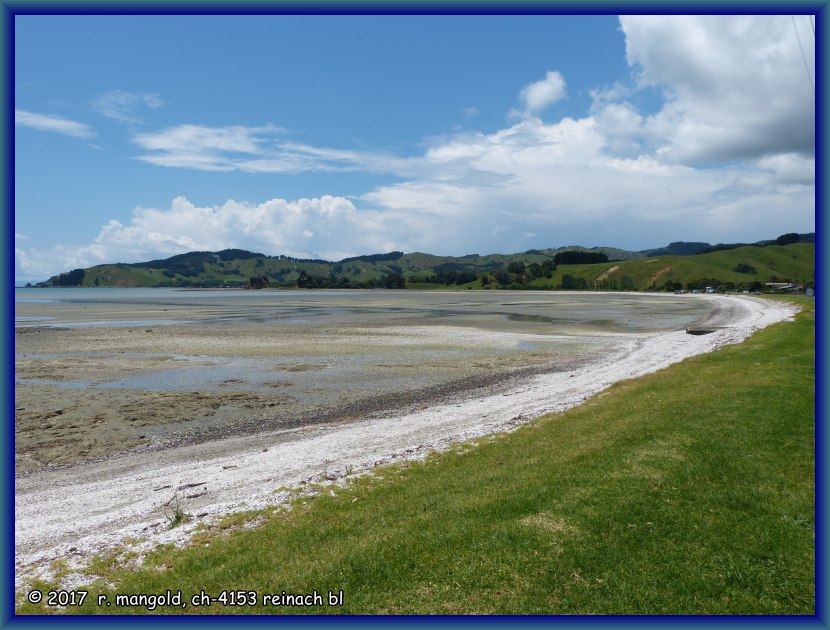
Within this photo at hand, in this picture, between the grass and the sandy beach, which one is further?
the sandy beach

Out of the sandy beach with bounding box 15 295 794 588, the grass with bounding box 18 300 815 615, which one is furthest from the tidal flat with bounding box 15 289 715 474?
the grass with bounding box 18 300 815 615

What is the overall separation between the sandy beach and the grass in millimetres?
2522

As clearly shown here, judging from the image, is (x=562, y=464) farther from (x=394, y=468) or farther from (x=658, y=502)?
(x=394, y=468)

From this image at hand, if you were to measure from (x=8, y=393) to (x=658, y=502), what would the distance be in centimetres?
1177

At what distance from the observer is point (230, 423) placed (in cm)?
2667

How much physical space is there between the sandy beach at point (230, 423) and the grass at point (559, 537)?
8.27 ft

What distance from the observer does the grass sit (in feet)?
26.0

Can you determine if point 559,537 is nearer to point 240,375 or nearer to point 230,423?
point 230,423

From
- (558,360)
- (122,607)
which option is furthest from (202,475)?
(558,360)

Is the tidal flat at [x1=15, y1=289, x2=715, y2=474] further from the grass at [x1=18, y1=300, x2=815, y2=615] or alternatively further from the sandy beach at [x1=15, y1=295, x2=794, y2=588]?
the grass at [x1=18, y1=300, x2=815, y2=615]

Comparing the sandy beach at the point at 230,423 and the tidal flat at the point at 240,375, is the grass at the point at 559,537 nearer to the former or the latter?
the sandy beach at the point at 230,423

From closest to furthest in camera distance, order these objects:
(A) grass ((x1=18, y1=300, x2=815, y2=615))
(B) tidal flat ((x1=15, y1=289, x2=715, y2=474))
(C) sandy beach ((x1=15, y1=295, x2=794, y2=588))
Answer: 1. (A) grass ((x1=18, y1=300, x2=815, y2=615))
2. (C) sandy beach ((x1=15, y1=295, x2=794, y2=588))
3. (B) tidal flat ((x1=15, y1=289, x2=715, y2=474))

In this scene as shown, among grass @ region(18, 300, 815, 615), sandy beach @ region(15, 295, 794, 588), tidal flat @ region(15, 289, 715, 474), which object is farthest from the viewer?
tidal flat @ region(15, 289, 715, 474)

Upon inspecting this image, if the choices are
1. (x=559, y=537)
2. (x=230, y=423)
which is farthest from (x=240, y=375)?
(x=559, y=537)
